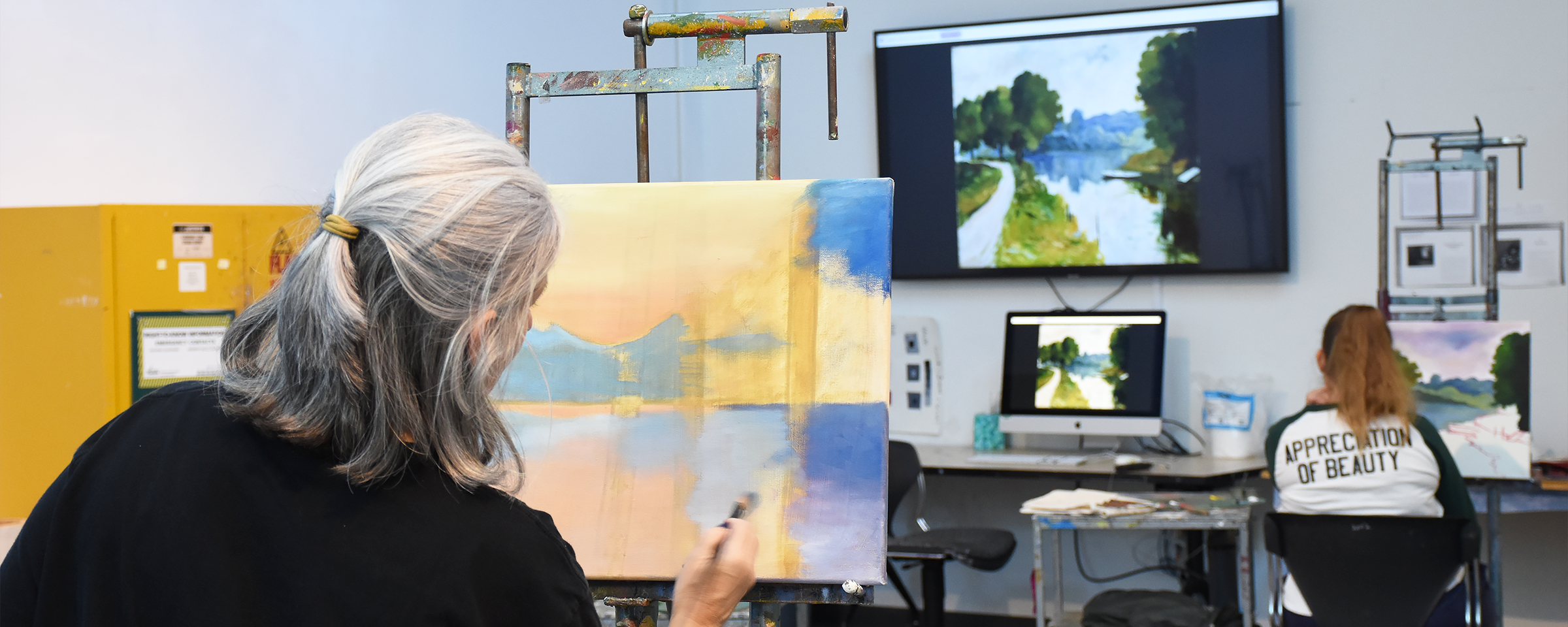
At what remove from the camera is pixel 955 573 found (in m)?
3.97

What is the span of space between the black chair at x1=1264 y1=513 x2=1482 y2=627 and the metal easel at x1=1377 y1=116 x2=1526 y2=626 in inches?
34.1

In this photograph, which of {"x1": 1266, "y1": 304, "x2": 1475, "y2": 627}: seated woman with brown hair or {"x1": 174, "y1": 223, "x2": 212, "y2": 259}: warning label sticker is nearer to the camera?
{"x1": 174, "y1": 223, "x2": 212, "y2": 259}: warning label sticker

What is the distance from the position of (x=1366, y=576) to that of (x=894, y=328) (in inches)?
78.3

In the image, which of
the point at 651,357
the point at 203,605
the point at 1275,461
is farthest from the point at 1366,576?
the point at 203,605

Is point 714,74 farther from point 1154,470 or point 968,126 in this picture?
point 968,126

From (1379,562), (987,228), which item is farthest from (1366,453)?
(987,228)

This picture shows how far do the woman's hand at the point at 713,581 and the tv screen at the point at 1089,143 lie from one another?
2905 mm

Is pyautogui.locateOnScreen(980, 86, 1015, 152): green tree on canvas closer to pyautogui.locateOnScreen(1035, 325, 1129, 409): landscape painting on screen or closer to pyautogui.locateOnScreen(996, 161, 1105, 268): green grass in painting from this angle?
pyautogui.locateOnScreen(996, 161, 1105, 268): green grass in painting

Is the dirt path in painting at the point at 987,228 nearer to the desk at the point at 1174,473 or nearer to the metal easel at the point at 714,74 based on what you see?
the desk at the point at 1174,473

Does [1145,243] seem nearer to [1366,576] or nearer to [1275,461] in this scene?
[1275,461]

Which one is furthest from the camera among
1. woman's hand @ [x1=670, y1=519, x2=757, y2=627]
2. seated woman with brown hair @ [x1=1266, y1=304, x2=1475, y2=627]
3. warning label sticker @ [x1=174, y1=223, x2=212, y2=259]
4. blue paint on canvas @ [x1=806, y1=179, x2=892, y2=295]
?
seated woman with brown hair @ [x1=1266, y1=304, x2=1475, y2=627]

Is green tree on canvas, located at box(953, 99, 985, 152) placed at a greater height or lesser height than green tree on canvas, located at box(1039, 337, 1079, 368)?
greater

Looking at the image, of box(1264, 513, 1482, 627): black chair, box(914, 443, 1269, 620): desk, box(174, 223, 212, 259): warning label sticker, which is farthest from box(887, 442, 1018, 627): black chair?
box(174, 223, 212, 259): warning label sticker

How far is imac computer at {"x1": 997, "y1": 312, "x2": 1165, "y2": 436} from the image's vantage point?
11.3ft
